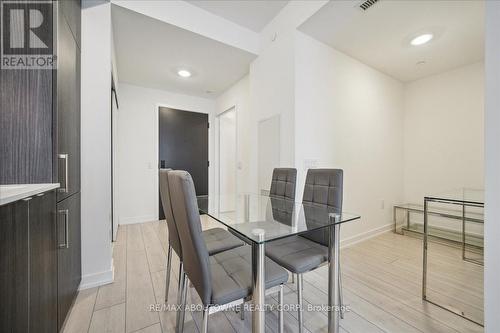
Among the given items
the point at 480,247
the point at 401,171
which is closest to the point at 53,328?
the point at 480,247

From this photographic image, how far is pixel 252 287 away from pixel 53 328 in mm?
1122

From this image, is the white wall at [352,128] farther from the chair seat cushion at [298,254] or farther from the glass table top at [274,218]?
the chair seat cushion at [298,254]

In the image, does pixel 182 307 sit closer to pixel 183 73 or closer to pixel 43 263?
pixel 43 263

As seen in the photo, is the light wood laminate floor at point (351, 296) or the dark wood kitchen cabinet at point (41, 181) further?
the light wood laminate floor at point (351, 296)

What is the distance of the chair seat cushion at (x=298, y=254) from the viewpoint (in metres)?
1.21

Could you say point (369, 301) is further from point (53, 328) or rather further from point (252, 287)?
point (53, 328)

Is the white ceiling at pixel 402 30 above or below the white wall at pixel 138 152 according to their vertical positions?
above

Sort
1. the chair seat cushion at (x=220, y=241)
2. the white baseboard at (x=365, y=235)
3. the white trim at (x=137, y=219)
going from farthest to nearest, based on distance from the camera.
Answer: the white trim at (x=137, y=219) → the white baseboard at (x=365, y=235) → the chair seat cushion at (x=220, y=241)

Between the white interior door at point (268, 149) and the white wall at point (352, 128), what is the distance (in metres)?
0.31

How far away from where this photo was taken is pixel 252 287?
950 mm

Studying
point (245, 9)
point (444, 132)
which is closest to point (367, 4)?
point (245, 9)

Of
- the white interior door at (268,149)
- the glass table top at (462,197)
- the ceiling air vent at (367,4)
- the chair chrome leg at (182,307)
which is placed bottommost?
the chair chrome leg at (182,307)

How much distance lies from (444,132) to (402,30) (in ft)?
6.14

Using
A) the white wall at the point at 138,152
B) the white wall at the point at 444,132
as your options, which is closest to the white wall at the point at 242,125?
the white wall at the point at 138,152
